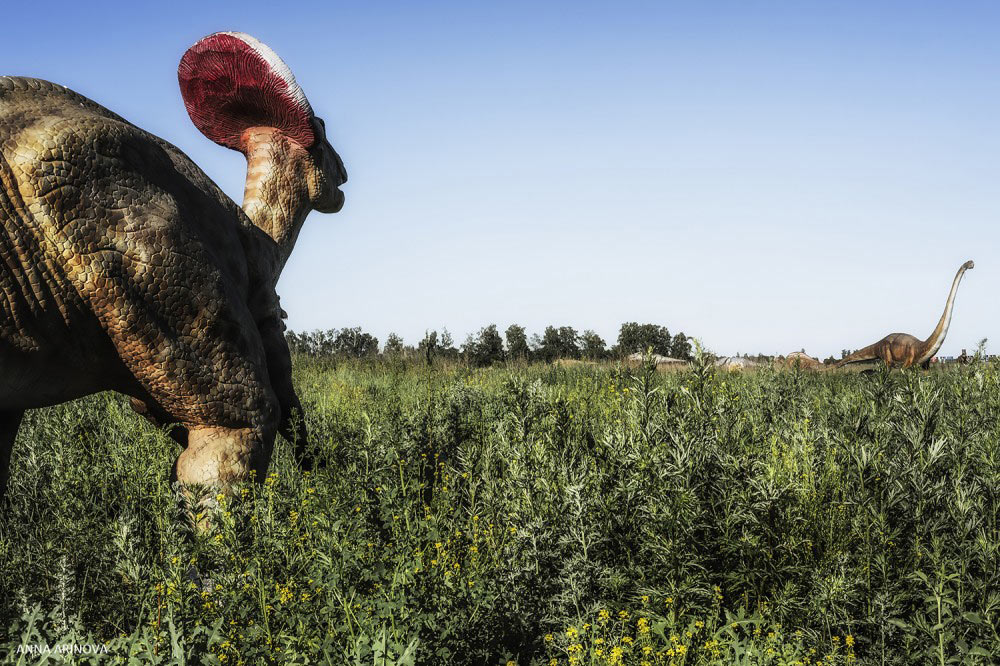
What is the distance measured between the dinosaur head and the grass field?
175cm

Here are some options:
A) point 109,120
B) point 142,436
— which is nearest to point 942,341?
point 142,436

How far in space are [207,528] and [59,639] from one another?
857 millimetres

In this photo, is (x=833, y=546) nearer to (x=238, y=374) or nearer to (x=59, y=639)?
(x=238, y=374)

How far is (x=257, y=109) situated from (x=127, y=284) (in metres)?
2.01

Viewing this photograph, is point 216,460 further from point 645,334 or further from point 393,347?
point 645,334

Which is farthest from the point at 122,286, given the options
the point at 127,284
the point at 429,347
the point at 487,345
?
the point at 487,345

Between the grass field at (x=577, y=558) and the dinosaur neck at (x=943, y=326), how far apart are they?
411 inches

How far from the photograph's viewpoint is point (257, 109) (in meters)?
4.58

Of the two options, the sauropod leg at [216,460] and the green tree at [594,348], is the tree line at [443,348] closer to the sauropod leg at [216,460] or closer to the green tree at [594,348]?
the green tree at [594,348]

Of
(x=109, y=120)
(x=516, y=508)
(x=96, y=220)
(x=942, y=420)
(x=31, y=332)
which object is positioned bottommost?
(x=516, y=508)

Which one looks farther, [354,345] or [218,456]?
[354,345]

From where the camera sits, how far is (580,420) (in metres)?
4.89

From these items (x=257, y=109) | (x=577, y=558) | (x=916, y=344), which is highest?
(x=257, y=109)

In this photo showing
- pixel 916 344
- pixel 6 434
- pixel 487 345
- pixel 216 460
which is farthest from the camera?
pixel 487 345
